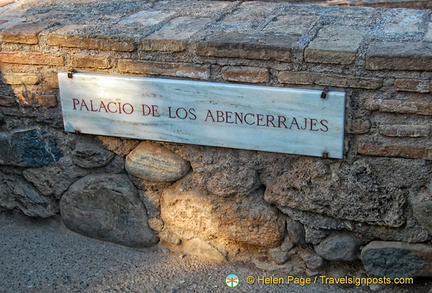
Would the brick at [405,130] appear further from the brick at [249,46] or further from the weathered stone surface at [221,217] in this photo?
the weathered stone surface at [221,217]

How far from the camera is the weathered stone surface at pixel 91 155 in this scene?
2861 mm

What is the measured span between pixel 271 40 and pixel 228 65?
0.19 meters

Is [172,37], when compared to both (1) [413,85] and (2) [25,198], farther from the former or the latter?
(2) [25,198]

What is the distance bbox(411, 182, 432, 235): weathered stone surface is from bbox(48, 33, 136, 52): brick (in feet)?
4.14

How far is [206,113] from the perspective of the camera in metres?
2.60

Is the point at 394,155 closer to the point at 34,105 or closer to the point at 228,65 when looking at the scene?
the point at 228,65

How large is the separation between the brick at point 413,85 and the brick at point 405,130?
0.45ft

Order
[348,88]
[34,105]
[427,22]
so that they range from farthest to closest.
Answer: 1. [34,105]
2. [427,22]
3. [348,88]

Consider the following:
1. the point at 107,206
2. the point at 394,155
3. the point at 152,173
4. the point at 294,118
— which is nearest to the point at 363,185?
the point at 394,155

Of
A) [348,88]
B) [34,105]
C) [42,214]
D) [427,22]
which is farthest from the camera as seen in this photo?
[42,214]

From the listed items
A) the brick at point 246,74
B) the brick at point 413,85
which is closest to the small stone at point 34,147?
the brick at point 246,74

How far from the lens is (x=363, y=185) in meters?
2.49

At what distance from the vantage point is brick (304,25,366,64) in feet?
7.75

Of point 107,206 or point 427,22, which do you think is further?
point 107,206
